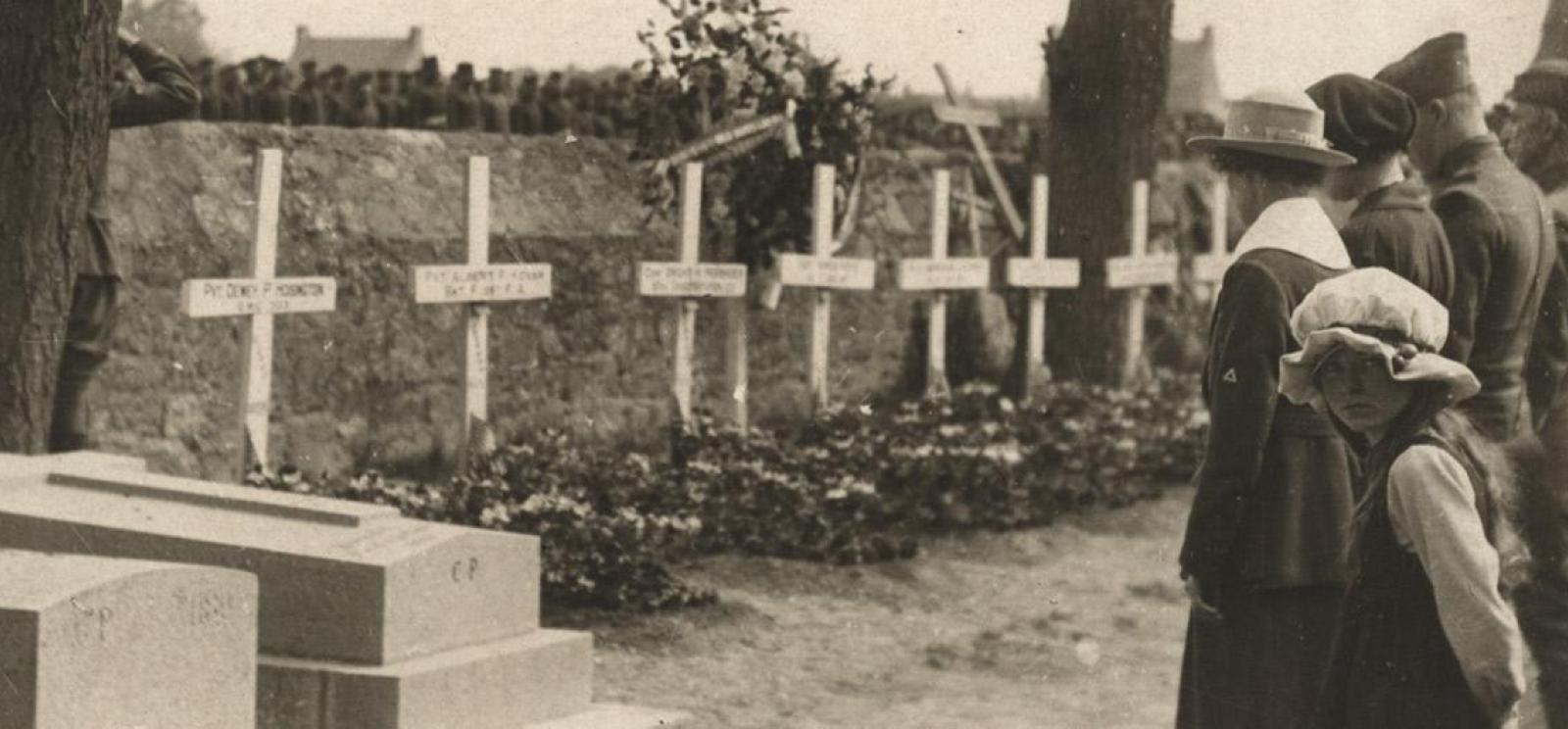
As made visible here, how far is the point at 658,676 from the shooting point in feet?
26.1

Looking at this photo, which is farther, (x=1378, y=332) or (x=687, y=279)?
(x=687, y=279)

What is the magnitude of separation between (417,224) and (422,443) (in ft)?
3.58

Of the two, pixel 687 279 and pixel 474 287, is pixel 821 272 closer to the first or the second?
pixel 687 279

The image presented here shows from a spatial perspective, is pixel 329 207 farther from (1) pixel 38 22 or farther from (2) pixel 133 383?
(1) pixel 38 22

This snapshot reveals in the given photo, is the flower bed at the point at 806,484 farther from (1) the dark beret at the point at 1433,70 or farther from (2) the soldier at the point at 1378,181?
(2) the soldier at the point at 1378,181

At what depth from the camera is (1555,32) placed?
8.60 m

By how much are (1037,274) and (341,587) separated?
30.3 feet

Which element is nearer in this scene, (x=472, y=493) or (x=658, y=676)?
(x=658, y=676)

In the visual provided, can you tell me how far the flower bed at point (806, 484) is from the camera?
8977 millimetres

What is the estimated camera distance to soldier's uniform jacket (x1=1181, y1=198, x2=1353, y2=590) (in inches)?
191

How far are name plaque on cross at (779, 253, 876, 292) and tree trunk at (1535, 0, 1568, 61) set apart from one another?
447 centimetres

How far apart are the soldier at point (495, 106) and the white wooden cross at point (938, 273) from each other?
249 centimetres

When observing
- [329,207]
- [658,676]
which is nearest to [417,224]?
[329,207]

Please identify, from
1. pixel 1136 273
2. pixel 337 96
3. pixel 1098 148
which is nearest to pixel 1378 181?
pixel 337 96
